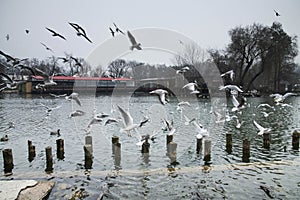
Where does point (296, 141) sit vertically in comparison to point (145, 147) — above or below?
above

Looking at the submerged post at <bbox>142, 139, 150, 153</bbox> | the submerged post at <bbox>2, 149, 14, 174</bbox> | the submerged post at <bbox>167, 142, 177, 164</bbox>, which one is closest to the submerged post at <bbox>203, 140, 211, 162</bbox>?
the submerged post at <bbox>167, 142, 177, 164</bbox>

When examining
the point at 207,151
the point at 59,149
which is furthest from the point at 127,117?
the point at 59,149

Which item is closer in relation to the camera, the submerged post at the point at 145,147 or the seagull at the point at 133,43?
the seagull at the point at 133,43

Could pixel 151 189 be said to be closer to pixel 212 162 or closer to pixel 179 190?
pixel 179 190

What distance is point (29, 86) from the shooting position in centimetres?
5947

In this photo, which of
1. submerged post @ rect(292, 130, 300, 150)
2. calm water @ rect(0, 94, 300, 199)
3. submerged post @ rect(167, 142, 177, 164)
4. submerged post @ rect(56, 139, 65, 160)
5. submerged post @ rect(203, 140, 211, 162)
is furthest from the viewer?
submerged post @ rect(292, 130, 300, 150)

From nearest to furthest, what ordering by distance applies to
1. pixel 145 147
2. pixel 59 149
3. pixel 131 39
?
pixel 131 39 → pixel 145 147 → pixel 59 149

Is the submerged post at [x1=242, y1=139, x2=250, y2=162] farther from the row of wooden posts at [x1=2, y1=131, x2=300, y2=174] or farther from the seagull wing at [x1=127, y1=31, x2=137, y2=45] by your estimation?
the seagull wing at [x1=127, y1=31, x2=137, y2=45]

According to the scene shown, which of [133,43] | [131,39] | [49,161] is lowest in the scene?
[49,161]

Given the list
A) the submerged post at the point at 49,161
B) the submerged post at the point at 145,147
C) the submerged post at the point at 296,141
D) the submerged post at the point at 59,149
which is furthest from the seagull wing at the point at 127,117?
the submerged post at the point at 296,141

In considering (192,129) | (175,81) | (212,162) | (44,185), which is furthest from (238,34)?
(44,185)

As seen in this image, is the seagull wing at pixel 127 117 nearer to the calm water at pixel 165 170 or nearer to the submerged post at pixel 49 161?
the calm water at pixel 165 170

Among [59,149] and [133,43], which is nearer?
[133,43]

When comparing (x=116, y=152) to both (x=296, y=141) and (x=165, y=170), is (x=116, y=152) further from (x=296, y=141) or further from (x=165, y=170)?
(x=296, y=141)
